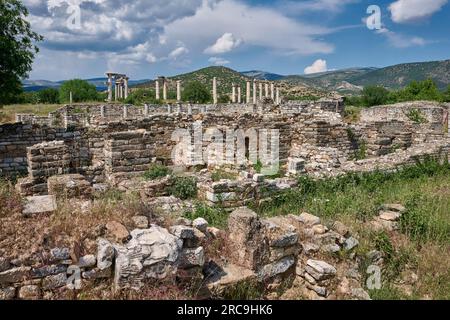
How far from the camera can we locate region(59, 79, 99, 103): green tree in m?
54.6

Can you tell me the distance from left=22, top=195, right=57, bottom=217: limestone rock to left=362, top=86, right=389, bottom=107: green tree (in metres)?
57.2

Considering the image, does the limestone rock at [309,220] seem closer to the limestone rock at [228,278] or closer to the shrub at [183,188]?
the limestone rock at [228,278]

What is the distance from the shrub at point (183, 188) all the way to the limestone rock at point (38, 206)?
3.26 meters

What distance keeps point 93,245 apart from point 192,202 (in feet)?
11.7

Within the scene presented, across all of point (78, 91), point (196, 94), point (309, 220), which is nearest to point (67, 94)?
point (78, 91)

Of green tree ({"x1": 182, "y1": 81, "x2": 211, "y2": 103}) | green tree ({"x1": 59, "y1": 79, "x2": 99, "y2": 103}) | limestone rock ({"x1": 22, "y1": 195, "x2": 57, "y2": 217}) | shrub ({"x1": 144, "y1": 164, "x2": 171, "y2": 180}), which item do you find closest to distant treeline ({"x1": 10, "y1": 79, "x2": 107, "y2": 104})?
green tree ({"x1": 59, "y1": 79, "x2": 99, "y2": 103})

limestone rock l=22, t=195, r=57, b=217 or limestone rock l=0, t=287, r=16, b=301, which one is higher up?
limestone rock l=22, t=195, r=57, b=217

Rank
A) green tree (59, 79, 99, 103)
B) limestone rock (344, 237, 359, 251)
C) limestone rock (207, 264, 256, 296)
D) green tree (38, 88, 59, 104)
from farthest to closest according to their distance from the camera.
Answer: green tree (38, 88, 59, 104) → green tree (59, 79, 99, 103) → limestone rock (344, 237, 359, 251) → limestone rock (207, 264, 256, 296)

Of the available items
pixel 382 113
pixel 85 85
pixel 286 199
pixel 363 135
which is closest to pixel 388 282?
pixel 286 199

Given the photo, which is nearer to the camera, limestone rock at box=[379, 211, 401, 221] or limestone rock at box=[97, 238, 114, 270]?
limestone rock at box=[97, 238, 114, 270]

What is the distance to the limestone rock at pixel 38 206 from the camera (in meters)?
3.92

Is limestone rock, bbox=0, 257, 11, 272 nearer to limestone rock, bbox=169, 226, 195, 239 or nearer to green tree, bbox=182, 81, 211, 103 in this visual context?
limestone rock, bbox=169, 226, 195, 239

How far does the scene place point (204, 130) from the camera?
12797 mm
